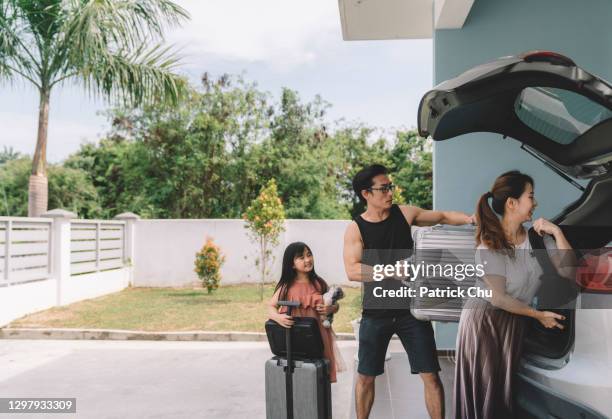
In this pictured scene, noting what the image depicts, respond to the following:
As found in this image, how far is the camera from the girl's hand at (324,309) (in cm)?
270

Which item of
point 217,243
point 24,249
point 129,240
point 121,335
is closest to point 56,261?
point 24,249

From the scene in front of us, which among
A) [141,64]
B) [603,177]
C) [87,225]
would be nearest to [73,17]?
[141,64]

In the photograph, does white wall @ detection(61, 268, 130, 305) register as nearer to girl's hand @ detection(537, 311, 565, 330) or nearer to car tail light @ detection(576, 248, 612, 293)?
girl's hand @ detection(537, 311, 565, 330)

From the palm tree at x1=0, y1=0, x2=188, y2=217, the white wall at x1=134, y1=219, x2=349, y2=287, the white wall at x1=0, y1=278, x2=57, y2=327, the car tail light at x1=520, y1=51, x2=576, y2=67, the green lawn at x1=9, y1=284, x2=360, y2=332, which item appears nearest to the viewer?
the car tail light at x1=520, y1=51, x2=576, y2=67

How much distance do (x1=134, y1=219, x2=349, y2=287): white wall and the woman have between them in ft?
31.9

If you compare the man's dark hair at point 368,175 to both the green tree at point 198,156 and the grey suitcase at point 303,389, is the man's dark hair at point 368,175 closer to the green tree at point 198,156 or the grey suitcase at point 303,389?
the grey suitcase at point 303,389

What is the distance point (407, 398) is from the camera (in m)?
3.72

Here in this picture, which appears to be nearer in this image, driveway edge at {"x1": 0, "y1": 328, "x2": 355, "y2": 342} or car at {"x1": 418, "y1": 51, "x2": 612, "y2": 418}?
car at {"x1": 418, "y1": 51, "x2": 612, "y2": 418}

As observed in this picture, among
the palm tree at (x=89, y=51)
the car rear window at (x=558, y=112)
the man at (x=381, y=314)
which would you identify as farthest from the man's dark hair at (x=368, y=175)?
the palm tree at (x=89, y=51)

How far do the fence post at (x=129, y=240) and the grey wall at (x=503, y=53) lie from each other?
873 cm

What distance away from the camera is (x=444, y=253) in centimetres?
291

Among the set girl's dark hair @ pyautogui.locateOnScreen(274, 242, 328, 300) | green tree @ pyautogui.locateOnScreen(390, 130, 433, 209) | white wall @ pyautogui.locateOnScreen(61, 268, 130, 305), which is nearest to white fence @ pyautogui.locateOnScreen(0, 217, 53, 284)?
white wall @ pyautogui.locateOnScreen(61, 268, 130, 305)

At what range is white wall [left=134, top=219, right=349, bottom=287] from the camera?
12180mm

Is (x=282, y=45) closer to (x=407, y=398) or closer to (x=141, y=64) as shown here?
(x=141, y=64)
